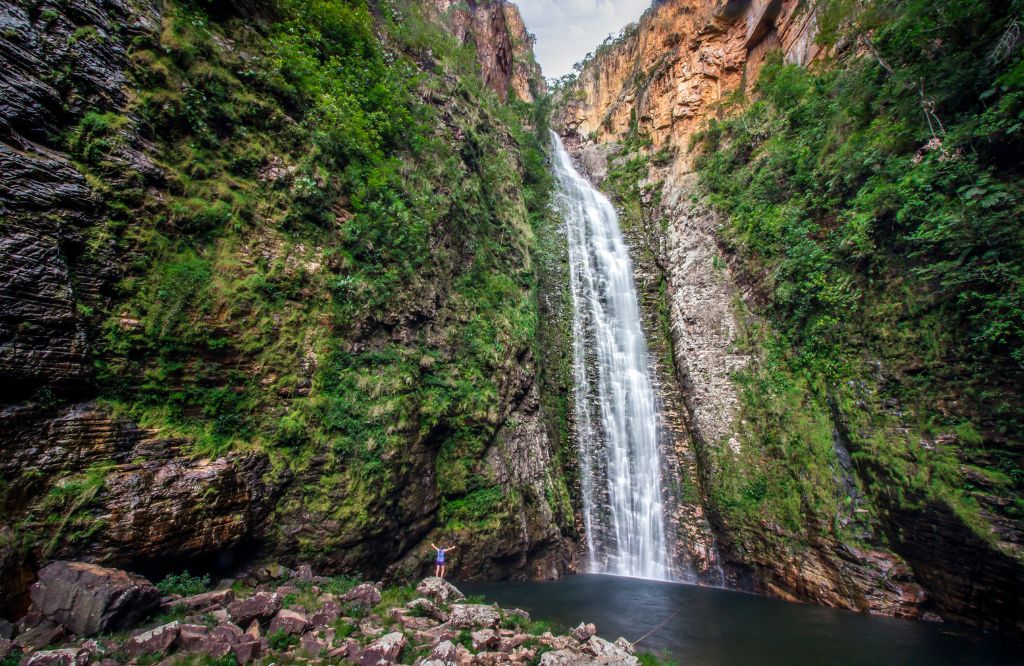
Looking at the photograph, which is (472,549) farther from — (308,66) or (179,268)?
(308,66)

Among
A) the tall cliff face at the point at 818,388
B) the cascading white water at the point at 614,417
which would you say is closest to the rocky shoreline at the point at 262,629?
the tall cliff face at the point at 818,388

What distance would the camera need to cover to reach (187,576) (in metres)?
5.44

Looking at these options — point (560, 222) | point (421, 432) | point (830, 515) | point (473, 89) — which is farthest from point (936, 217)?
point (473, 89)

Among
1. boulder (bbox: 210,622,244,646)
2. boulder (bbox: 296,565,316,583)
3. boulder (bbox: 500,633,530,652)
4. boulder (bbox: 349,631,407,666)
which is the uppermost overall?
boulder (bbox: 296,565,316,583)

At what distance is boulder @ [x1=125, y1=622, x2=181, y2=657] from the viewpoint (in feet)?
12.9

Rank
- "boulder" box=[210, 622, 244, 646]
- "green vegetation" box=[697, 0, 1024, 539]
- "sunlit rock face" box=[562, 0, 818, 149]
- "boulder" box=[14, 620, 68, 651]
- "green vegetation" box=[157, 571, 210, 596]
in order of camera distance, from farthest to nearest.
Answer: "sunlit rock face" box=[562, 0, 818, 149] < "green vegetation" box=[697, 0, 1024, 539] < "green vegetation" box=[157, 571, 210, 596] < "boulder" box=[210, 622, 244, 646] < "boulder" box=[14, 620, 68, 651]

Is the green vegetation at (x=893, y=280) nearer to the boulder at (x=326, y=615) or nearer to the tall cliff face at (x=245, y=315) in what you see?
the tall cliff face at (x=245, y=315)

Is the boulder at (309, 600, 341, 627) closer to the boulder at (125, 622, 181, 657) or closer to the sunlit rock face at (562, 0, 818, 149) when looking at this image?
the boulder at (125, 622, 181, 657)

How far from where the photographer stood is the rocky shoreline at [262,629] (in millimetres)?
3938

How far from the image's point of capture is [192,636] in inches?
166

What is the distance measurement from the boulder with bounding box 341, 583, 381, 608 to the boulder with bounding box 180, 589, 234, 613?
1543 mm

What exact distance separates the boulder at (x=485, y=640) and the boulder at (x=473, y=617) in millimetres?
254

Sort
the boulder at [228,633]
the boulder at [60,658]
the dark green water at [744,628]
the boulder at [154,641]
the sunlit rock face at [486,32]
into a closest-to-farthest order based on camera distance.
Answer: the boulder at [60,658] < the boulder at [154,641] < the boulder at [228,633] < the dark green water at [744,628] < the sunlit rock face at [486,32]

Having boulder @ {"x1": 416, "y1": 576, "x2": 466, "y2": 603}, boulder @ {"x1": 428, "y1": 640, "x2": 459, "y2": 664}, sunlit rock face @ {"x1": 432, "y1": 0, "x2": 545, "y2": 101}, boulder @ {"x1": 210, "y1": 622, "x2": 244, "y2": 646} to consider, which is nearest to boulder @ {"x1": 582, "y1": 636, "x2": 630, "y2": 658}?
boulder @ {"x1": 428, "y1": 640, "x2": 459, "y2": 664}
